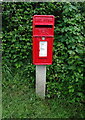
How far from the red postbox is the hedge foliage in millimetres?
569

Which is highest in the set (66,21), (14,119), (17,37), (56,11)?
(56,11)

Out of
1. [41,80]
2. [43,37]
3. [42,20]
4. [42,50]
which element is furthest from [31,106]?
[42,20]

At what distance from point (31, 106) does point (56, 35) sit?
189 cm

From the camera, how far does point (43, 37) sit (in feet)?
9.23

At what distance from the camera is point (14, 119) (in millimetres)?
2521

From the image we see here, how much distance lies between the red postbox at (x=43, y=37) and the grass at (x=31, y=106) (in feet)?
2.52

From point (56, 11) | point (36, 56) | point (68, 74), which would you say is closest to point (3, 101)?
point (36, 56)

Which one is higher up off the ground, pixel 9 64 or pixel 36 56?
pixel 36 56

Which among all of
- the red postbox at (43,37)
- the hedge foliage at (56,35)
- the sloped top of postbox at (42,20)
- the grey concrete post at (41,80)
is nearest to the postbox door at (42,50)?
the red postbox at (43,37)

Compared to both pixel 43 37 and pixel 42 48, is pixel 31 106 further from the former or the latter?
pixel 43 37

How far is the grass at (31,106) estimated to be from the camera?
2.62 metres

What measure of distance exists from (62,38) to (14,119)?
214 centimetres

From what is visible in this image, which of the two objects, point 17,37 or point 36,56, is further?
point 17,37

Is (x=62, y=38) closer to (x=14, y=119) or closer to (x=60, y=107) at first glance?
(x=60, y=107)
